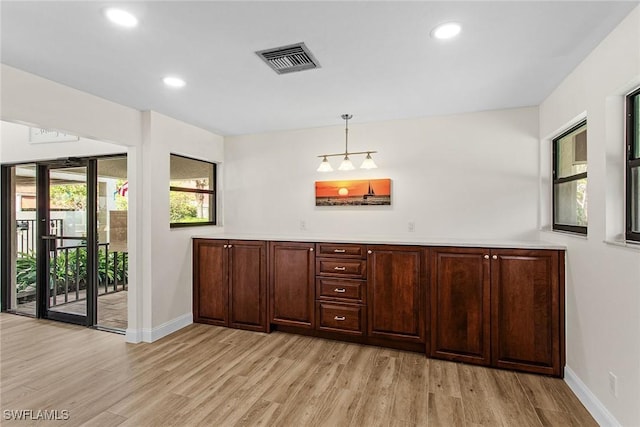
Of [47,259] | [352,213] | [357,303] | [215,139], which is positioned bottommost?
[357,303]

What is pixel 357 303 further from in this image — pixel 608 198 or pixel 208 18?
pixel 208 18

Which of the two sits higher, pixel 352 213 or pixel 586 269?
pixel 352 213

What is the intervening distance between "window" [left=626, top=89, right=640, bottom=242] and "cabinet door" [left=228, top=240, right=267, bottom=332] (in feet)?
10.1

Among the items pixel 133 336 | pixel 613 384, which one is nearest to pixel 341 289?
pixel 613 384

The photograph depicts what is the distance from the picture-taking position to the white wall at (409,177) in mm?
3389

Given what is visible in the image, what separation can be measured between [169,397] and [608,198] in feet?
10.7

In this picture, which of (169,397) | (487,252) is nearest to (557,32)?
(487,252)

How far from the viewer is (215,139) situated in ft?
14.7

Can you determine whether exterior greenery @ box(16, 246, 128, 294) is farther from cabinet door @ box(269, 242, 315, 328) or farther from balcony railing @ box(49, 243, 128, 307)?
cabinet door @ box(269, 242, 315, 328)

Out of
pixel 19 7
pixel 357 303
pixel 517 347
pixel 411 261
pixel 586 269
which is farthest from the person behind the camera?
pixel 357 303

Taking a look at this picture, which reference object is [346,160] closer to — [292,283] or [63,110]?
[292,283]

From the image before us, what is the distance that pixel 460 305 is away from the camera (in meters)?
2.95

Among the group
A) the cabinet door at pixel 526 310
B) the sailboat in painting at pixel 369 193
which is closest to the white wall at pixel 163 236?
the sailboat in painting at pixel 369 193

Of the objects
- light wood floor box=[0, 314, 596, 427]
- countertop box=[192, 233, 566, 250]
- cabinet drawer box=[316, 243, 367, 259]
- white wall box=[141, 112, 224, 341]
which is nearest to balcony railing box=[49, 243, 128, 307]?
light wood floor box=[0, 314, 596, 427]
